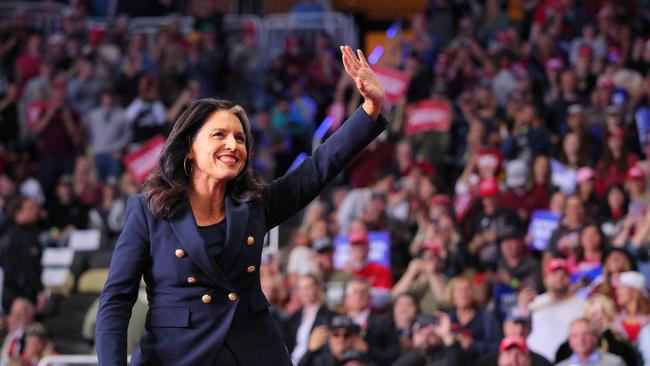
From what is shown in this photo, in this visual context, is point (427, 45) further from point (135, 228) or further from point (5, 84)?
point (135, 228)

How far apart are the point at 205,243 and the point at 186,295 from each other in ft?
0.52

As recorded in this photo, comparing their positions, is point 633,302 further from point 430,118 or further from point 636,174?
point 430,118

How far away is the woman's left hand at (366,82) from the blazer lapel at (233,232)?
0.47 metres

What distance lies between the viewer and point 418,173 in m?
12.1

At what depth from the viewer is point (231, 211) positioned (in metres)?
3.74

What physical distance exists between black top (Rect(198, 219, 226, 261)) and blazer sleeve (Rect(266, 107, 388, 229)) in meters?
0.18

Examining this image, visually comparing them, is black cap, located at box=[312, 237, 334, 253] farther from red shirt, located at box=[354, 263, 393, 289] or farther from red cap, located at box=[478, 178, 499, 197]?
red cap, located at box=[478, 178, 499, 197]

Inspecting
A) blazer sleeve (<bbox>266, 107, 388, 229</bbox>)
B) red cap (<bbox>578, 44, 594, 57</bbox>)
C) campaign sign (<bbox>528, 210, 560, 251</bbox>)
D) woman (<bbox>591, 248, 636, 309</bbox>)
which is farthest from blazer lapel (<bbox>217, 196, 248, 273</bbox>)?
red cap (<bbox>578, 44, 594, 57</bbox>)

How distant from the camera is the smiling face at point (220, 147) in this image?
3.68m

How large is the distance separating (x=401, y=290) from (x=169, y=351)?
258 inches

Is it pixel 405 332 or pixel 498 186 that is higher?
pixel 498 186

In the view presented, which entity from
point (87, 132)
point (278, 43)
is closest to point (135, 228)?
point (87, 132)

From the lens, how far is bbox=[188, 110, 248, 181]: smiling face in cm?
368

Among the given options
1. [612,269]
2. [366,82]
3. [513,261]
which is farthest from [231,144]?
[513,261]
